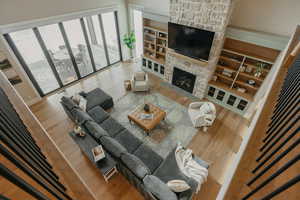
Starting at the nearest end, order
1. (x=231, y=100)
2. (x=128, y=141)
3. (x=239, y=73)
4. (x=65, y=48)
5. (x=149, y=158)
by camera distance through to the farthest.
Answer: (x=149, y=158), (x=128, y=141), (x=239, y=73), (x=231, y=100), (x=65, y=48)

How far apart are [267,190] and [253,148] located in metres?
0.36

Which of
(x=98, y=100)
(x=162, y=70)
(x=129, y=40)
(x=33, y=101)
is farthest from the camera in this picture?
(x=129, y=40)

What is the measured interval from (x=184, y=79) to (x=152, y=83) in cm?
137

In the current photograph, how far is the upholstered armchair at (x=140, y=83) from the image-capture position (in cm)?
562

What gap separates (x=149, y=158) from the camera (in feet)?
10.9

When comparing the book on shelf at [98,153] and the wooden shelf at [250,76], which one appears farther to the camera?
the wooden shelf at [250,76]

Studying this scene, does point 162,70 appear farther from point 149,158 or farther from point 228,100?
point 149,158

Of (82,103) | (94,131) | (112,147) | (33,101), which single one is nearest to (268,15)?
(112,147)

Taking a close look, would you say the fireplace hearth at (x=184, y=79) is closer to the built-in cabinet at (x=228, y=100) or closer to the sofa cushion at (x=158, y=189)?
the built-in cabinet at (x=228, y=100)

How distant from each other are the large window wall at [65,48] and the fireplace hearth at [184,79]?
3.38 metres

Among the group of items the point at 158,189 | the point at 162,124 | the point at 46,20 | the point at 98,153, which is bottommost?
the point at 162,124

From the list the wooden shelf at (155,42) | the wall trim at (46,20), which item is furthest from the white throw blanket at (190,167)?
the wall trim at (46,20)

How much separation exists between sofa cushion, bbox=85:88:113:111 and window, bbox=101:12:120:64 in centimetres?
297

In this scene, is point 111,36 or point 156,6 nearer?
point 156,6
